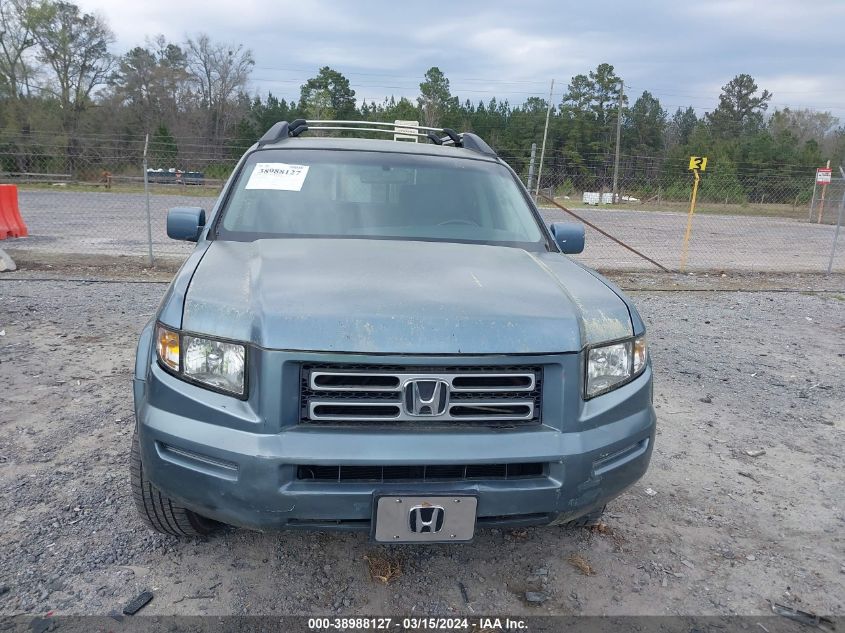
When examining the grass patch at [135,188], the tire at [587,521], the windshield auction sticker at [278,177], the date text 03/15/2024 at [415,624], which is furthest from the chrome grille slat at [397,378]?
the grass patch at [135,188]

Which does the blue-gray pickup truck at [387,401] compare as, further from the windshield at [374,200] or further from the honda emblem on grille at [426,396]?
the windshield at [374,200]

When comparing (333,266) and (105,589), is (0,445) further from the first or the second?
(333,266)

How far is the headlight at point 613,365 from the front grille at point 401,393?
29cm

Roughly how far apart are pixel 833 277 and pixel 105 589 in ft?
43.3

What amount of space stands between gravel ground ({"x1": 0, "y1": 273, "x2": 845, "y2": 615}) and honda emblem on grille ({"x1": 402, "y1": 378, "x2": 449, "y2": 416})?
907 mm

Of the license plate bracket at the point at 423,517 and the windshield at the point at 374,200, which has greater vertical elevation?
the windshield at the point at 374,200

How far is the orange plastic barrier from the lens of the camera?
1294 centimetres

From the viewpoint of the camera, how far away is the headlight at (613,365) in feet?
7.89

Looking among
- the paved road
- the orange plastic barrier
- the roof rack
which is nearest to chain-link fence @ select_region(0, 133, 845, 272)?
the paved road

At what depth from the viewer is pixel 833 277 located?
1201cm

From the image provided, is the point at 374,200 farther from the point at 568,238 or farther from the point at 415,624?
the point at 415,624

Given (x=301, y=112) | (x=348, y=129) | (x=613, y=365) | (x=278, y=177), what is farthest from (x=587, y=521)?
(x=301, y=112)

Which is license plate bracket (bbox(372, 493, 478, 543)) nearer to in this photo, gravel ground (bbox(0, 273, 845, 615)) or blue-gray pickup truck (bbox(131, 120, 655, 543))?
blue-gray pickup truck (bbox(131, 120, 655, 543))

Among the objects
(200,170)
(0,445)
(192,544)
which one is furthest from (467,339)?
(200,170)
